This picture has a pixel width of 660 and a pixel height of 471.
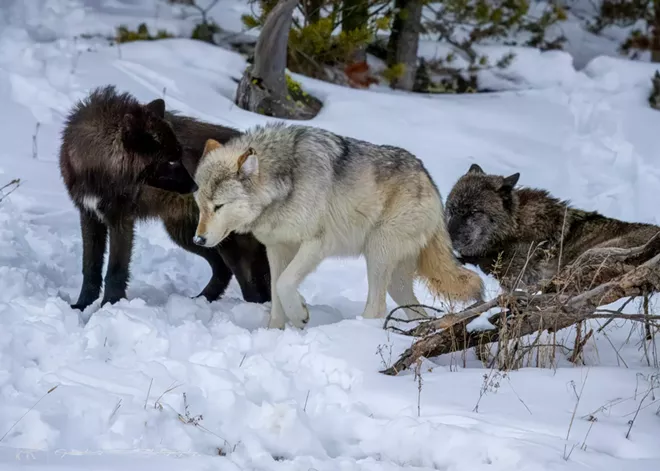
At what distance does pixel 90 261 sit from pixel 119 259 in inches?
10.3

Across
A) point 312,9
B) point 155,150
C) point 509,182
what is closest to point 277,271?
point 155,150

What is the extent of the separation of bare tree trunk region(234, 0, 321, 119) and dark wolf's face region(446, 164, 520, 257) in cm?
497

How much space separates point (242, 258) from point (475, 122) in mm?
6823

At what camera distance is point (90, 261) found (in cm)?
734

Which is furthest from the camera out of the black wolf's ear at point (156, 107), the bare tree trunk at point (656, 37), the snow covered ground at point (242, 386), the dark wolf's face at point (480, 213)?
the bare tree trunk at point (656, 37)

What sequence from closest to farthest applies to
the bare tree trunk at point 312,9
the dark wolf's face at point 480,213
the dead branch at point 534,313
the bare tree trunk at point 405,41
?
1. the dead branch at point 534,313
2. the dark wolf's face at point 480,213
3. the bare tree trunk at point 312,9
4. the bare tree trunk at point 405,41

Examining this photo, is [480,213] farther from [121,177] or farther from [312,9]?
[312,9]

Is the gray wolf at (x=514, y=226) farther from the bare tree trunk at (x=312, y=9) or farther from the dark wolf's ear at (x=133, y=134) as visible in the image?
the bare tree trunk at (x=312, y=9)

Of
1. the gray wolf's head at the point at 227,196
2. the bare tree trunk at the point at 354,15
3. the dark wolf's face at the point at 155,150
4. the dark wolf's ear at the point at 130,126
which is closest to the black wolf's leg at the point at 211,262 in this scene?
the dark wolf's face at the point at 155,150

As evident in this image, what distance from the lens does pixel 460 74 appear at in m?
16.2

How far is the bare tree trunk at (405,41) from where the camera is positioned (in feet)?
48.3

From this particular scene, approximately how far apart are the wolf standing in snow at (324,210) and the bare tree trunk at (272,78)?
216 inches

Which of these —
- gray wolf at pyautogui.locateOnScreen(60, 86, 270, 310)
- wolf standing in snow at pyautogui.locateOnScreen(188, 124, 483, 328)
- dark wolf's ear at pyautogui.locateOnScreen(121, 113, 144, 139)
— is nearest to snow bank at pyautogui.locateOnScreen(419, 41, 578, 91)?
wolf standing in snow at pyautogui.locateOnScreen(188, 124, 483, 328)

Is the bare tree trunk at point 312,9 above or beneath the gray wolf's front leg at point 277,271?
above
